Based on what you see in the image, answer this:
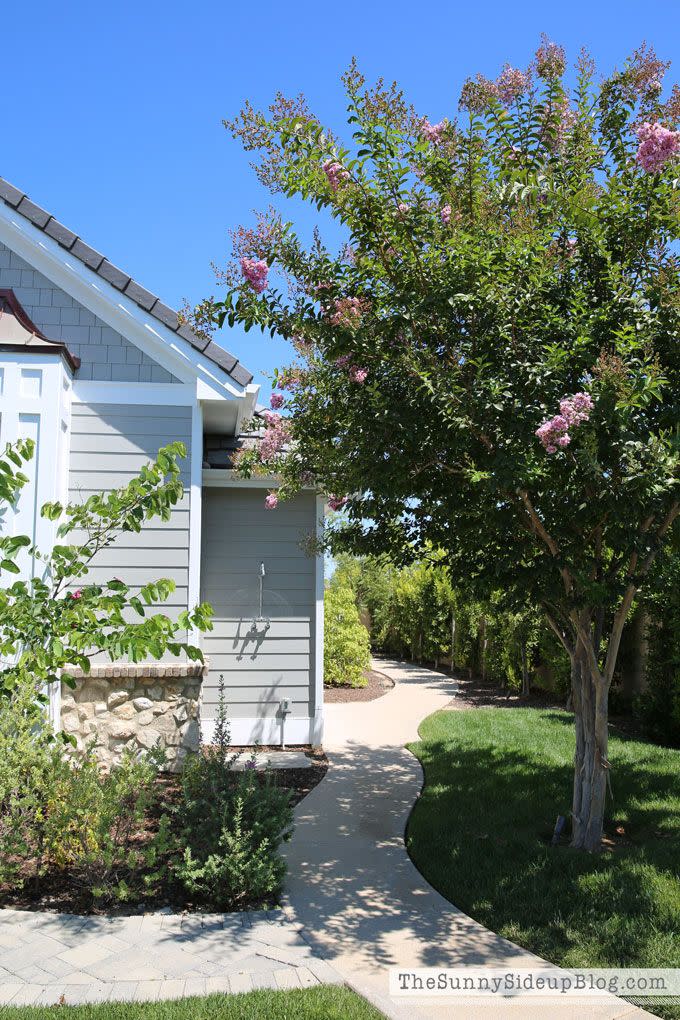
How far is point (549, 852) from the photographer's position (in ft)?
16.2

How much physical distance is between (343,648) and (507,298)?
34.9ft

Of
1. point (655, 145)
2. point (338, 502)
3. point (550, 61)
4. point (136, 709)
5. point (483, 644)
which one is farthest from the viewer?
point (483, 644)

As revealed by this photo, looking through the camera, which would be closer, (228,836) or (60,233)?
(228,836)

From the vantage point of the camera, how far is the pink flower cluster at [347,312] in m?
4.40

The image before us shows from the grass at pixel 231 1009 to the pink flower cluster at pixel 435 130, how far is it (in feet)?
15.1

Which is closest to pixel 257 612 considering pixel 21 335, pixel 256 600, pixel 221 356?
pixel 256 600

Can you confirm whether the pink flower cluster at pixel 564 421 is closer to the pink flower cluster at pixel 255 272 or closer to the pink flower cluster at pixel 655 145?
the pink flower cluster at pixel 655 145

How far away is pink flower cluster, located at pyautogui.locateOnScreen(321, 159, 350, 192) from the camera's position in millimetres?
4172

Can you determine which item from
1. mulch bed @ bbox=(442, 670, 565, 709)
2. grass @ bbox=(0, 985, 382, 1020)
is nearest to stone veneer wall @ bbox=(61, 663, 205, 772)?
grass @ bbox=(0, 985, 382, 1020)

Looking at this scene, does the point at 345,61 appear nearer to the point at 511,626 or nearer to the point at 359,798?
the point at 359,798

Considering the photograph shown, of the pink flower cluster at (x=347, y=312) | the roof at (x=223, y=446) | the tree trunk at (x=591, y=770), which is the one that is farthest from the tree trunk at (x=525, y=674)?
the pink flower cluster at (x=347, y=312)

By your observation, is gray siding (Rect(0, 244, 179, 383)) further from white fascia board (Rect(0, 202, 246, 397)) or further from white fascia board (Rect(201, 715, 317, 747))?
white fascia board (Rect(201, 715, 317, 747))

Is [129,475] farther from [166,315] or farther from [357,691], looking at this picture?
[357,691]

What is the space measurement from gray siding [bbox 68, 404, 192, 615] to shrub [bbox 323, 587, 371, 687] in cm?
671
